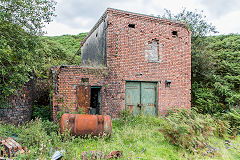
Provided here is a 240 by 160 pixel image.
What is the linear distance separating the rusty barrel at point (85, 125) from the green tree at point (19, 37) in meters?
2.32

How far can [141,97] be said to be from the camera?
8.03 m

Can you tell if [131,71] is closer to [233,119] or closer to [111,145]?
[111,145]

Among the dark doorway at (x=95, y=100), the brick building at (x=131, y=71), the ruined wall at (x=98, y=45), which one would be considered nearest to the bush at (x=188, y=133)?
the brick building at (x=131, y=71)

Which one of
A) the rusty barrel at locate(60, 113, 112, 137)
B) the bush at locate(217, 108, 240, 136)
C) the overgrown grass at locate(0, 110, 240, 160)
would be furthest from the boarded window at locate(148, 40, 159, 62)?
the bush at locate(217, 108, 240, 136)

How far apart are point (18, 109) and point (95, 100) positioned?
3.33 m

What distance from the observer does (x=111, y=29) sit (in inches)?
302

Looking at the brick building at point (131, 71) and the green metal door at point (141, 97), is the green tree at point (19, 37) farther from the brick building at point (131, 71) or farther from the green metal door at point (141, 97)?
the green metal door at point (141, 97)

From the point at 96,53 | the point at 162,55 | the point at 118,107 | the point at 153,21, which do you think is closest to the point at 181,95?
the point at 162,55

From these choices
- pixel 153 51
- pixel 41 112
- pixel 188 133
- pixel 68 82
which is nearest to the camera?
pixel 188 133

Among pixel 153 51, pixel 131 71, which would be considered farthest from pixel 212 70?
pixel 131 71

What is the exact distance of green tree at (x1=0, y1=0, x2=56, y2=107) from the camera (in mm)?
5422

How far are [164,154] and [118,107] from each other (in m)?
3.40

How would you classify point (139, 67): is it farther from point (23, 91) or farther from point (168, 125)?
point (23, 91)

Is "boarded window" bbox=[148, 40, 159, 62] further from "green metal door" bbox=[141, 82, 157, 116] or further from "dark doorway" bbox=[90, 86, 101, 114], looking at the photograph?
"dark doorway" bbox=[90, 86, 101, 114]
